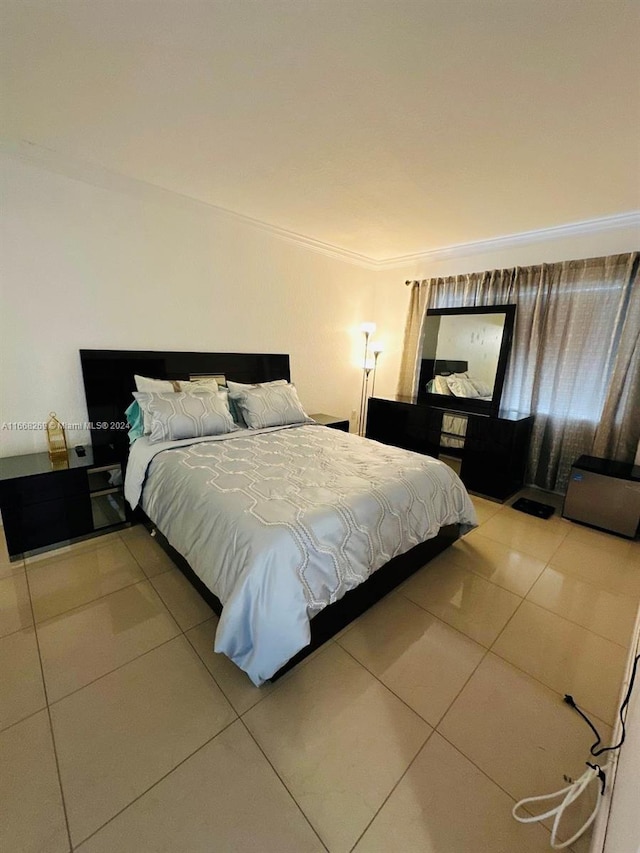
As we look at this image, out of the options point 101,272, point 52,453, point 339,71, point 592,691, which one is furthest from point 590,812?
point 101,272

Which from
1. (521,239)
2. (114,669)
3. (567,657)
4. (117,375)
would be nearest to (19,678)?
(114,669)

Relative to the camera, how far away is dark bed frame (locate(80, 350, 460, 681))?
1610 millimetres

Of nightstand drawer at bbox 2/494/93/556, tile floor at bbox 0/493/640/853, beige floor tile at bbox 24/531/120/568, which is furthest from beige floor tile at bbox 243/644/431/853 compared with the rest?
nightstand drawer at bbox 2/494/93/556

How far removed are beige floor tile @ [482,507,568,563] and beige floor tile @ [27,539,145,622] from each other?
2484 mm

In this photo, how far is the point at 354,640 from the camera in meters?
1.61

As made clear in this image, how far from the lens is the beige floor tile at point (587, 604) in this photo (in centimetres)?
174

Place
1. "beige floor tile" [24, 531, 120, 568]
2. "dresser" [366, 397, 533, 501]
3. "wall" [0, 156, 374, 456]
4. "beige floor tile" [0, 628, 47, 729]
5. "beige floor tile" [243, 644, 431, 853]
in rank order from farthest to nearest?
"dresser" [366, 397, 533, 501]
"wall" [0, 156, 374, 456]
"beige floor tile" [24, 531, 120, 568]
"beige floor tile" [0, 628, 47, 729]
"beige floor tile" [243, 644, 431, 853]

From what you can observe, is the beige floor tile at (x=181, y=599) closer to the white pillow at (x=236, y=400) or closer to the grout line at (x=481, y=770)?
the grout line at (x=481, y=770)

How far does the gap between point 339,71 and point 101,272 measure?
202cm

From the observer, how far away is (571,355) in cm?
305

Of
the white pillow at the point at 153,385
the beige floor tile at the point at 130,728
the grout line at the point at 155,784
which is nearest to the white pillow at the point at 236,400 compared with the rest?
the white pillow at the point at 153,385

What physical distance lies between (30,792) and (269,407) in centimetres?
232

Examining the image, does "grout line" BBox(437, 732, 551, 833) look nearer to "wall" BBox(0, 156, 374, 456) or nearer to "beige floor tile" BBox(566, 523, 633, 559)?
"beige floor tile" BBox(566, 523, 633, 559)

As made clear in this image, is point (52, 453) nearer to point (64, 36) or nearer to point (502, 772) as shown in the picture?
point (64, 36)
